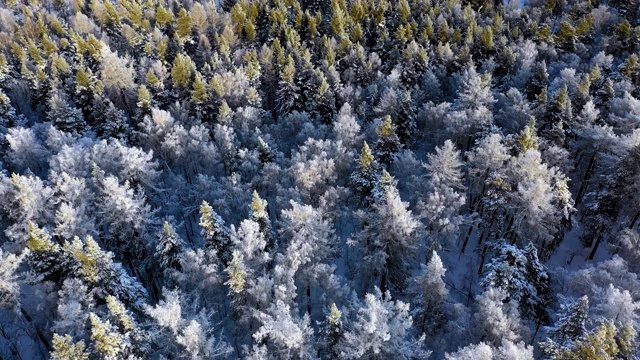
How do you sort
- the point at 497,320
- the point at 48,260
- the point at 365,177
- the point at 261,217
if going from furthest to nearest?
the point at 365,177, the point at 261,217, the point at 48,260, the point at 497,320

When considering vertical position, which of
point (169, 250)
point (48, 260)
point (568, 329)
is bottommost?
point (568, 329)

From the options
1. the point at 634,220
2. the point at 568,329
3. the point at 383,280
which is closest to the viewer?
the point at 568,329

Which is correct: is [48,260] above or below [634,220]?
above

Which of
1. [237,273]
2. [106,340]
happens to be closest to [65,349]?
[106,340]

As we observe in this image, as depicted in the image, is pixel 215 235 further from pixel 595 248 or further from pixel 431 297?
pixel 595 248

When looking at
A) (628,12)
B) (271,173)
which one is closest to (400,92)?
(271,173)

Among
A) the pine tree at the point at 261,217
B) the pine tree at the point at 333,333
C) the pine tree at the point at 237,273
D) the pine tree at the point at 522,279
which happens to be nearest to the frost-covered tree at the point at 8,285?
the pine tree at the point at 237,273

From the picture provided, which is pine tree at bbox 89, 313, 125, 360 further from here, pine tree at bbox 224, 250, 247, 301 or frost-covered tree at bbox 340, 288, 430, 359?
frost-covered tree at bbox 340, 288, 430, 359

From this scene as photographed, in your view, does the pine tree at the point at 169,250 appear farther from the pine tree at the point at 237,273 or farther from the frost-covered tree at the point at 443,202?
the frost-covered tree at the point at 443,202
